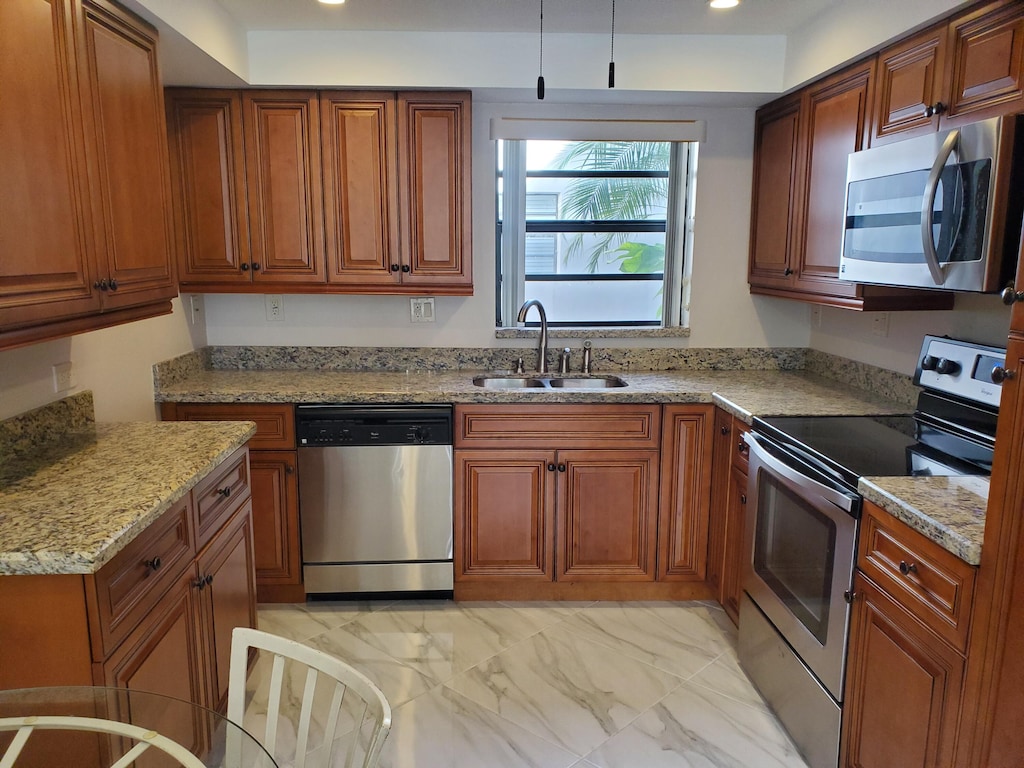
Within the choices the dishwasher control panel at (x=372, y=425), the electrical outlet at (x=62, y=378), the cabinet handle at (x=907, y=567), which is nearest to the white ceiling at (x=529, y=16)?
the electrical outlet at (x=62, y=378)

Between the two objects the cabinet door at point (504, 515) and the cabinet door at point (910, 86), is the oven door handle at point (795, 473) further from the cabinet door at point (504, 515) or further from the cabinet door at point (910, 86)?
the cabinet door at point (910, 86)

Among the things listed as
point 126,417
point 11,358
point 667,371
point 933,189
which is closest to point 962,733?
point 933,189

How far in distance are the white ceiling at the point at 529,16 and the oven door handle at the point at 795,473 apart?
155 centimetres

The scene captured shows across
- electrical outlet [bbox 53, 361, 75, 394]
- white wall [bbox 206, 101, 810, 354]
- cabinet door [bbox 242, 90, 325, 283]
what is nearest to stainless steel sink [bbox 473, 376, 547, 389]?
white wall [bbox 206, 101, 810, 354]

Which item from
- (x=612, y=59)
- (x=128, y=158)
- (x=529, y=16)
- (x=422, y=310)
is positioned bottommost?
(x=422, y=310)

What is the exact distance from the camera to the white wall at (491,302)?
3.33 meters

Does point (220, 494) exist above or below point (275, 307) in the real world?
below

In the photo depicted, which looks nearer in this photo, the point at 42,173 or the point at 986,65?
the point at 42,173

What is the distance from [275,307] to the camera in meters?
3.37

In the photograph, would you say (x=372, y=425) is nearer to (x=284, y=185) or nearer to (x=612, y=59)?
(x=284, y=185)

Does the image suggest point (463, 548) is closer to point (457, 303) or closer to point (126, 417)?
point (457, 303)

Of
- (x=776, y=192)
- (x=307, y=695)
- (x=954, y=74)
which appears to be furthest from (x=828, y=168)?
(x=307, y=695)

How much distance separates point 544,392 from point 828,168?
1345 millimetres

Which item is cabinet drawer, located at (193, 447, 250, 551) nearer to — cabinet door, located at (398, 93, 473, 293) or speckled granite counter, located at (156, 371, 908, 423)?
speckled granite counter, located at (156, 371, 908, 423)
